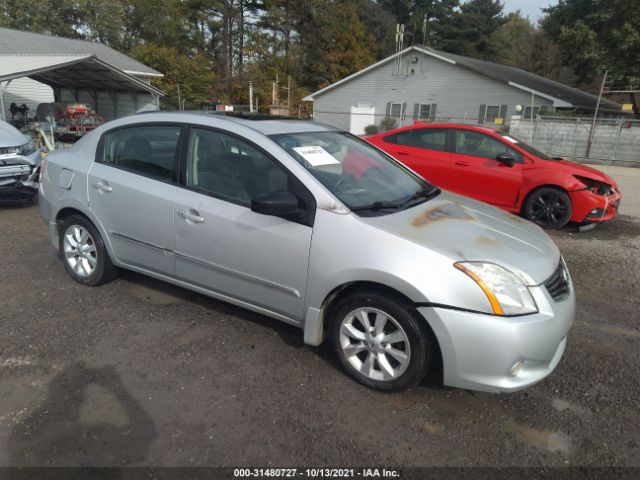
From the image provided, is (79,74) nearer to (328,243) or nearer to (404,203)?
(404,203)

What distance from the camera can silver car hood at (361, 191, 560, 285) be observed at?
2.69 meters

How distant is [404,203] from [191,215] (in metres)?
1.55

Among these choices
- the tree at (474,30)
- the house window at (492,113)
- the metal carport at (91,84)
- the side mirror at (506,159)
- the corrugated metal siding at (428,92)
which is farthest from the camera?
the tree at (474,30)

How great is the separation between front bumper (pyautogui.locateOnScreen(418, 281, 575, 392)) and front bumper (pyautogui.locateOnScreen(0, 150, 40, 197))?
6.89m

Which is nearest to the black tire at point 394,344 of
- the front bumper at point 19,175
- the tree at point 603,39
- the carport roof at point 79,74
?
the front bumper at point 19,175

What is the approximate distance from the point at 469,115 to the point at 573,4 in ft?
41.7

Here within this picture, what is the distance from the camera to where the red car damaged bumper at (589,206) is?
6734 mm

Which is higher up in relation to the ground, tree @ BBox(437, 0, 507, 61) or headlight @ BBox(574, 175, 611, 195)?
tree @ BBox(437, 0, 507, 61)

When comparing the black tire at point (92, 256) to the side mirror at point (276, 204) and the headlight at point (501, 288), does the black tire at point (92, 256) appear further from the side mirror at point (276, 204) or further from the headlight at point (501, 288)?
the headlight at point (501, 288)

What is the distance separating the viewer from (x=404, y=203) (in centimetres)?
337

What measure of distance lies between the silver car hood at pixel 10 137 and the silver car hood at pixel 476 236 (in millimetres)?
6563

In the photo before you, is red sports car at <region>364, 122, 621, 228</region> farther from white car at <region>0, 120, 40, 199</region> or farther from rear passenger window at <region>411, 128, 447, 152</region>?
white car at <region>0, 120, 40, 199</region>

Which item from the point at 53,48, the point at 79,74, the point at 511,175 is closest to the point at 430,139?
the point at 511,175

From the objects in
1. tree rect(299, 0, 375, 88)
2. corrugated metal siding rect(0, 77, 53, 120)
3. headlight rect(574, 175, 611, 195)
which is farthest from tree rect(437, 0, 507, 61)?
headlight rect(574, 175, 611, 195)
